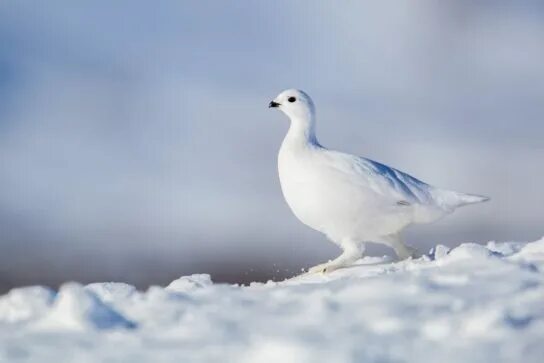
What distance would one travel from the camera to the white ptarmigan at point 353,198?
9305 mm

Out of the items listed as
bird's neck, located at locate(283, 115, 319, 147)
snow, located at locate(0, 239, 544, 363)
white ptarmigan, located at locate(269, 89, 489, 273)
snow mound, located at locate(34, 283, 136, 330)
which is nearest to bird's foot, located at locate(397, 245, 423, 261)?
white ptarmigan, located at locate(269, 89, 489, 273)

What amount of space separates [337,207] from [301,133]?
1334 millimetres

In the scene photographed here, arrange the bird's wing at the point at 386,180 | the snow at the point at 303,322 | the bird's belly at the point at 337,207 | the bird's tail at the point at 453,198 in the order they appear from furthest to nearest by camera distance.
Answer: the bird's tail at the point at 453,198 → the bird's wing at the point at 386,180 → the bird's belly at the point at 337,207 → the snow at the point at 303,322

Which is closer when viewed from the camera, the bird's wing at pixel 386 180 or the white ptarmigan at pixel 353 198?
the white ptarmigan at pixel 353 198

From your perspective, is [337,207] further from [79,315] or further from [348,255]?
[79,315]

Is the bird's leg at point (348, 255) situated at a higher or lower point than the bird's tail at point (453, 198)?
lower

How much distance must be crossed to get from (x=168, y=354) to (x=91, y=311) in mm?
664

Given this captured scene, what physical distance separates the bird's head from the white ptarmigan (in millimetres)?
463

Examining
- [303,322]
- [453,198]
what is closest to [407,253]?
[453,198]

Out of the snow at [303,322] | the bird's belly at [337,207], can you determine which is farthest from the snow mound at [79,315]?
the bird's belly at [337,207]

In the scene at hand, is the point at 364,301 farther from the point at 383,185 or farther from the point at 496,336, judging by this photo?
the point at 383,185

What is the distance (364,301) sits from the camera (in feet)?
18.3

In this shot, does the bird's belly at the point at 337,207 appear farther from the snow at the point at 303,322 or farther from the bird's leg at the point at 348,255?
the snow at the point at 303,322

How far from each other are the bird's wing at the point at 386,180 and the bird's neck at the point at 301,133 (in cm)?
53
